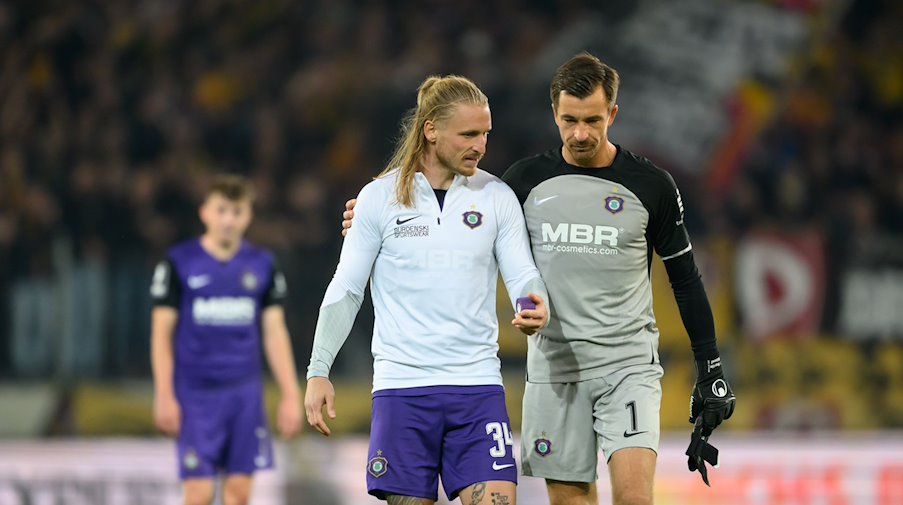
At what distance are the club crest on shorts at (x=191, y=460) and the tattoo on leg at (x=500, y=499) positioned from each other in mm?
3106

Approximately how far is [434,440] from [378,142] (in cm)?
618

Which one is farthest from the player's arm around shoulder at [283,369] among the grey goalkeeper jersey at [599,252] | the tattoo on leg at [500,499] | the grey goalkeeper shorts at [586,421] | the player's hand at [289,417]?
the tattoo on leg at [500,499]

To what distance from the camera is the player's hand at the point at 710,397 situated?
4691 millimetres

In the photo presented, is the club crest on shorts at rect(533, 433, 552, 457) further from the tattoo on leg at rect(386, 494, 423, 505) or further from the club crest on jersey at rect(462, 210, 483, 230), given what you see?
the club crest on jersey at rect(462, 210, 483, 230)

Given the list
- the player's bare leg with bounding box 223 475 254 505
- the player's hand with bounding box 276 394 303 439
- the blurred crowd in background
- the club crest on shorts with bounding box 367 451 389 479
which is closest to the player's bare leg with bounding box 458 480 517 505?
the club crest on shorts with bounding box 367 451 389 479

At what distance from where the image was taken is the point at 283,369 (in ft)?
23.3

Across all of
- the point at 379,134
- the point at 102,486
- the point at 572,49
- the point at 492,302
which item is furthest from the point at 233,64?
the point at 492,302

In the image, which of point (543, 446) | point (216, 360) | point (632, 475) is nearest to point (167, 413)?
point (216, 360)

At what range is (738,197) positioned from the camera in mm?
9797

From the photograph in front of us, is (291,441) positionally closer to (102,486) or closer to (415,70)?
(102,486)

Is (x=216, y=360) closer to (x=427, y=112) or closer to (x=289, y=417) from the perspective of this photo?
(x=289, y=417)

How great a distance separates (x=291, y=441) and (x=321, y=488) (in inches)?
17.4

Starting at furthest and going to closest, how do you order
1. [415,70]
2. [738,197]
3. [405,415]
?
[415,70] < [738,197] < [405,415]

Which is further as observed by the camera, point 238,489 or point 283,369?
point 283,369
